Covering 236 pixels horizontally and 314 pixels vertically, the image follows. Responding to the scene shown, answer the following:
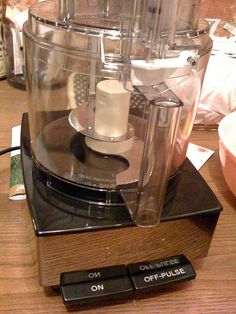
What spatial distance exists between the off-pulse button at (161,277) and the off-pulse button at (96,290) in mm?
10

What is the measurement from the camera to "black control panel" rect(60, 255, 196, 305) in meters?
0.39

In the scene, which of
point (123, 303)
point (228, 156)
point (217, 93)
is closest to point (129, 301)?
point (123, 303)

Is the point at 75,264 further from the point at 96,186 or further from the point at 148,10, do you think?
the point at 148,10

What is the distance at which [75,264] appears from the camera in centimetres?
40

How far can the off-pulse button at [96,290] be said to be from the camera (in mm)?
382

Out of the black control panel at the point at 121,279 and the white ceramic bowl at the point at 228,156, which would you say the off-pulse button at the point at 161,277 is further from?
the white ceramic bowl at the point at 228,156

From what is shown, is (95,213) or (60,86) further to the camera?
(60,86)

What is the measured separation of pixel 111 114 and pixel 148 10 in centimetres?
15

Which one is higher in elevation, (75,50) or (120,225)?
(75,50)

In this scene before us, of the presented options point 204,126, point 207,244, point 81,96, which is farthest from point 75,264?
point 204,126

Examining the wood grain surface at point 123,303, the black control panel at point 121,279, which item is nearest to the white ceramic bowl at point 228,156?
the wood grain surface at point 123,303

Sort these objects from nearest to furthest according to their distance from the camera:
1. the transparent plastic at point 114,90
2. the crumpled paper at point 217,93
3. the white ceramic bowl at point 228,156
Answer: the transparent plastic at point 114,90 < the white ceramic bowl at point 228,156 < the crumpled paper at point 217,93

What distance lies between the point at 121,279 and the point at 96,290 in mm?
32

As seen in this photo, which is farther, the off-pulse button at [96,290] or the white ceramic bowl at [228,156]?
the white ceramic bowl at [228,156]
